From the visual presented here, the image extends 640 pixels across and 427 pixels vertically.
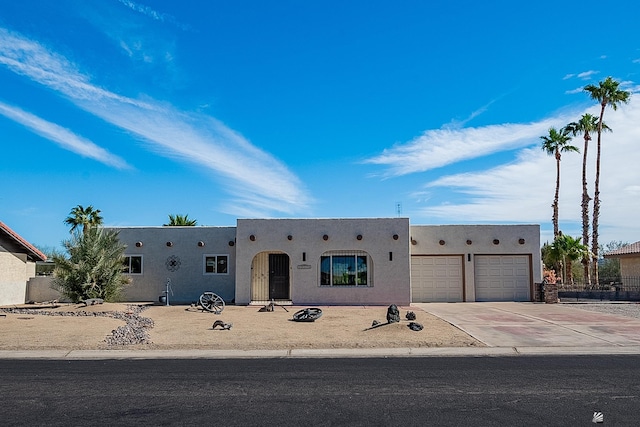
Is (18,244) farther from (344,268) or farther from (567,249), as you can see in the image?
(567,249)

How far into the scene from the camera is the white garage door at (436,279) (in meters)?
25.8

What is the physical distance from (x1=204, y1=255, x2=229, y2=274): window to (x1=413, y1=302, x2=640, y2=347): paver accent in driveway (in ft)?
29.8

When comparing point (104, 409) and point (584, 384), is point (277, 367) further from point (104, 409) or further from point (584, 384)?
point (584, 384)

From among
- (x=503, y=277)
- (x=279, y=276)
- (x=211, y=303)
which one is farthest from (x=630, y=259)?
(x=211, y=303)

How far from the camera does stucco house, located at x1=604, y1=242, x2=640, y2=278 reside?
33344mm

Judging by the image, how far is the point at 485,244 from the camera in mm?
25547

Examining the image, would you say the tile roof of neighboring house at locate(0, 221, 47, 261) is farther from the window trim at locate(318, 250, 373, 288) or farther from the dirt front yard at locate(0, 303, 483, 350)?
the window trim at locate(318, 250, 373, 288)

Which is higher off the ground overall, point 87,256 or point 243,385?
point 87,256

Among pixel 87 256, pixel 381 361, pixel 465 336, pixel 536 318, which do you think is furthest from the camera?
pixel 87 256

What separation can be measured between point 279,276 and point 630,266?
22.6m

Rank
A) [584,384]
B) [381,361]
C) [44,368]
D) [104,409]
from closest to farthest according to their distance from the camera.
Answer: [104,409], [584,384], [44,368], [381,361]

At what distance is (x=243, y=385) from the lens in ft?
28.9

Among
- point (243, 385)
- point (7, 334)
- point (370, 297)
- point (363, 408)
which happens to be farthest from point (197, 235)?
point (363, 408)

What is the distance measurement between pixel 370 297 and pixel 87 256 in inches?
463
